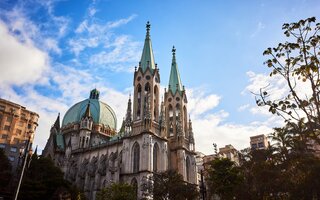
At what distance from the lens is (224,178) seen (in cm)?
3441

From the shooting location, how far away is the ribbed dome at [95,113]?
6900 cm

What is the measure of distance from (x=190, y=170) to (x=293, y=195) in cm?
3292

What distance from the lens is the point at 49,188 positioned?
4300 centimetres

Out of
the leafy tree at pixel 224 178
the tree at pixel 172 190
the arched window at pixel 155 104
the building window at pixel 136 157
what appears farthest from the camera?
the arched window at pixel 155 104

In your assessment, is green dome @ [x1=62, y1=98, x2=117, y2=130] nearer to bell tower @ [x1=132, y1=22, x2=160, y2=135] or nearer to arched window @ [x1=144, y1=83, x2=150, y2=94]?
bell tower @ [x1=132, y1=22, x2=160, y2=135]

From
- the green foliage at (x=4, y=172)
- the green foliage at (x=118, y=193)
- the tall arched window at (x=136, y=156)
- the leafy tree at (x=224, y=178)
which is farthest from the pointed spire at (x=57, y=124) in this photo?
the leafy tree at (x=224, y=178)

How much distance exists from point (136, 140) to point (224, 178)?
1731 cm

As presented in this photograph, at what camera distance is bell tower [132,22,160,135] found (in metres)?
47.8

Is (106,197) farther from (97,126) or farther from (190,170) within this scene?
(97,126)

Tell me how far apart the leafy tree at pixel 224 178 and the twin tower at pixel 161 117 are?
45.5ft

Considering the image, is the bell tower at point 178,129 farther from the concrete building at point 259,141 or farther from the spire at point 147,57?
the concrete building at point 259,141

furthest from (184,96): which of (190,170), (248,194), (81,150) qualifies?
(248,194)

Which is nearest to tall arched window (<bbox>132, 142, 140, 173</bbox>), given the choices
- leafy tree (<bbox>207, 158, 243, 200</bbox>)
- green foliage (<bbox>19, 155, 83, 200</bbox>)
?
green foliage (<bbox>19, 155, 83, 200</bbox>)

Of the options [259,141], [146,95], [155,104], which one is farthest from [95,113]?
[259,141]
